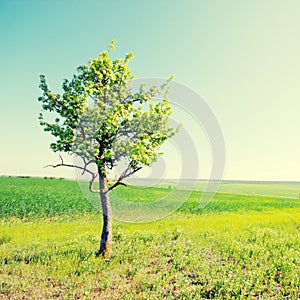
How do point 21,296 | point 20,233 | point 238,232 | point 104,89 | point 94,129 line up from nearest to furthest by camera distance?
point 21,296, point 94,129, point 104,89, point 20,233, point 238,232

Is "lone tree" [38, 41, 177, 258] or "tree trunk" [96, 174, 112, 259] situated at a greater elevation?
"lone tree" [38, 41, 177, 258]

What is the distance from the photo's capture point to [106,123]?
9.75 m

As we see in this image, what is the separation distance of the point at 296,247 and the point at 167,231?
6164 millimetres

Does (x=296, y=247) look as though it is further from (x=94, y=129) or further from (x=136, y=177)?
(x=94, y=129)

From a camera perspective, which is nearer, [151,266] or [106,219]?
[151,266]

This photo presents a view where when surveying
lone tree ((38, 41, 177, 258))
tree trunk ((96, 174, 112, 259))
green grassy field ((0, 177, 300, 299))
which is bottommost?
green grassy field ((0, 177, 300, 299))

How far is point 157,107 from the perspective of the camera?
1071 centimetres

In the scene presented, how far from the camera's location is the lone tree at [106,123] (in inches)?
392

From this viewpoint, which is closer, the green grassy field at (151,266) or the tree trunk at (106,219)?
the green grassy field at (151,266)

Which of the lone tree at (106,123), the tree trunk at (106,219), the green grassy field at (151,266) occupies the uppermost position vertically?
the lone tree at (106,123)

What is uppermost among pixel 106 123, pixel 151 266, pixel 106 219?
pixel 106 123

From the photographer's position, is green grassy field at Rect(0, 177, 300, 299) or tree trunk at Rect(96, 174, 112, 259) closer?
green grassy field at Rect(0, 177, 300, 299)

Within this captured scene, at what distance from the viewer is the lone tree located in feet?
32.7

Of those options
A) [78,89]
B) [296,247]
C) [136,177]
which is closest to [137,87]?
[78,89]
